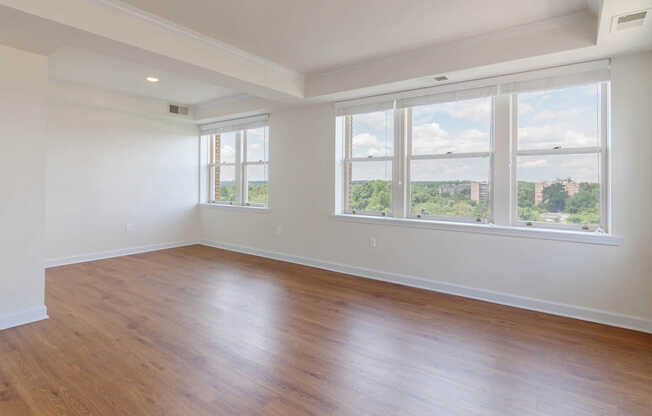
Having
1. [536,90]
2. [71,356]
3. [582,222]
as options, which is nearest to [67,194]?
[71,356]

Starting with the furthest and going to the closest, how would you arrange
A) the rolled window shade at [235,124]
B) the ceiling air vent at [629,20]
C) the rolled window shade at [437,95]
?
the rolled window shade at [235,124] < the rolled window shade at [437,95] < the ceiling air vent at [629,20]

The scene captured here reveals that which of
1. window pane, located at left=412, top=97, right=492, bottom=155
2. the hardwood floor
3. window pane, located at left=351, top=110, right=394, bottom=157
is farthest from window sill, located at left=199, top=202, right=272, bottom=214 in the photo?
window pane, located at left=412, top=97, right=492, bottom=155

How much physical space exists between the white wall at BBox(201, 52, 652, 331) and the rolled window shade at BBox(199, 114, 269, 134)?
0.82ft

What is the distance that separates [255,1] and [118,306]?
3.10 metres

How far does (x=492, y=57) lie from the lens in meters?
3.23

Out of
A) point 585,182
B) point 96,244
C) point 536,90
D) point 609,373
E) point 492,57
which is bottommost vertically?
point 609,373

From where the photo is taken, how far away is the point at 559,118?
11.1 ft

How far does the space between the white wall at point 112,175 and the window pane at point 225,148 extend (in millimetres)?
457

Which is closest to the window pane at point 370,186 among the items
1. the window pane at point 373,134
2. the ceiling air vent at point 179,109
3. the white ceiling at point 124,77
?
the window pane at point 373,134

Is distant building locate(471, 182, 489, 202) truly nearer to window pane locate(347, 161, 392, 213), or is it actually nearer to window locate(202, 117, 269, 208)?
window pane locate(347, 161, 392, 213)

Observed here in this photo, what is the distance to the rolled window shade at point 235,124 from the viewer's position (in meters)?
5.71

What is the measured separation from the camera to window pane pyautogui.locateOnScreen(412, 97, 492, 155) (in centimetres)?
379

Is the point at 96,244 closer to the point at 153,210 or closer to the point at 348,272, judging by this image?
the point at 153,210

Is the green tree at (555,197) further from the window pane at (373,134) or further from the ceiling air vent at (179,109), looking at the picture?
the ceiling air vent at (179,109)
